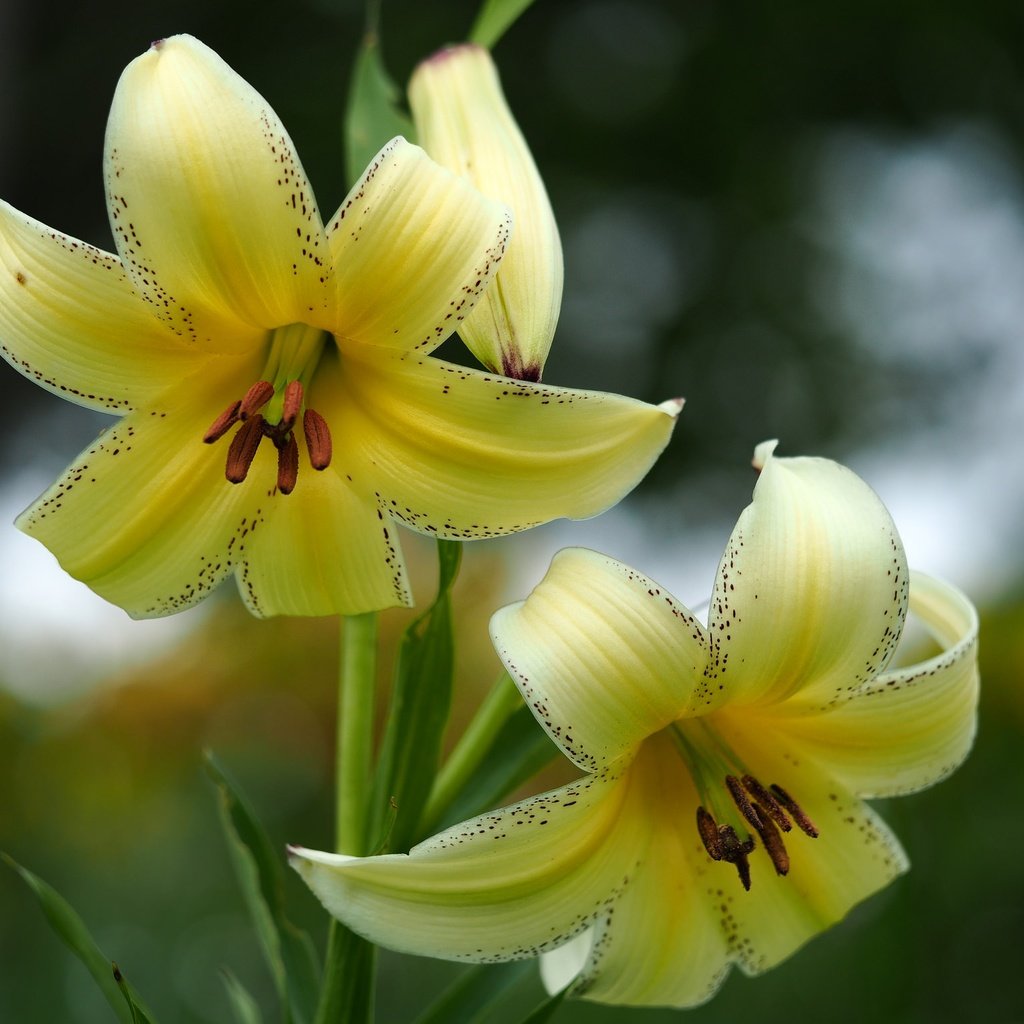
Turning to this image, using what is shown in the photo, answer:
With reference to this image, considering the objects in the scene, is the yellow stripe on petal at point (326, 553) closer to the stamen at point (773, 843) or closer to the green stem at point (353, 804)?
the green stem at point (353, 804)

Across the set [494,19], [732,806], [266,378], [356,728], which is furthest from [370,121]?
[732,806]

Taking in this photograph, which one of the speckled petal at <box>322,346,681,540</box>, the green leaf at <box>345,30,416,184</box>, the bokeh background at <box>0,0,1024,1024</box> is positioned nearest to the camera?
the speckled petal at <box>322,346,681,540</box>

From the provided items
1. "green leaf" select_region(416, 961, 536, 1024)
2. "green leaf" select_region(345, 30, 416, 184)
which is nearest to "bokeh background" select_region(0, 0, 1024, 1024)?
"green leaf" select_region(416, 961, 536, 1024)

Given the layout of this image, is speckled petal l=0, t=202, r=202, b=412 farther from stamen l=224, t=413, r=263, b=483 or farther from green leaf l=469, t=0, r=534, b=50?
green leaf l=469, t=0, r=534, b=50

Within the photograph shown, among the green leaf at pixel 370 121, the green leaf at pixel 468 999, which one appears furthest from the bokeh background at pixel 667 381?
the green leaf at pixel 370 121

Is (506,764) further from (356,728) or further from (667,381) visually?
(667,381)

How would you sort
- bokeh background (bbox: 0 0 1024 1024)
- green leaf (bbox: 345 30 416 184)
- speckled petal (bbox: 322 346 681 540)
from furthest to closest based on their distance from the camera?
bokeh background (bbox: 0 0 1024 1024) < green leaf (bbox: 345 30 416 184) < speckled petal (bbox: 322 346 681 540)
